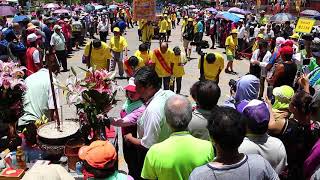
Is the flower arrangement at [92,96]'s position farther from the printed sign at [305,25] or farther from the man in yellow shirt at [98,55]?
the printed sign at [305,25]

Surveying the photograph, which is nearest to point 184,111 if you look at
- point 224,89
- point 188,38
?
point 224,89

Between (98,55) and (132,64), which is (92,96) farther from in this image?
(98,55)

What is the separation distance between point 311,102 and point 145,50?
6.42m

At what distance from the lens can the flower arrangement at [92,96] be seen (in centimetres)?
415

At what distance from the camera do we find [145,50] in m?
9.92

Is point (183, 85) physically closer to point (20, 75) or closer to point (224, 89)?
point (224, 89)

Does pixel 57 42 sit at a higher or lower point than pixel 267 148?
lower

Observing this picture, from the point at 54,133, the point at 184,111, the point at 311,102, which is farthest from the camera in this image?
the point at 54,133

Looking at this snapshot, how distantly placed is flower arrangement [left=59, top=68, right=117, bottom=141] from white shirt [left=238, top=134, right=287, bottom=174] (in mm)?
1622

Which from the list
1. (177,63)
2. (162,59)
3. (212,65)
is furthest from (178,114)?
(177,63)

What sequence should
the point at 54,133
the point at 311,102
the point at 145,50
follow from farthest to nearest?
the point at 145,50 < the point at 54,133 < the point at 311,102

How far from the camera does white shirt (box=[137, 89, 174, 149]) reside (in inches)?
151

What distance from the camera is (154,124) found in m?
3.84

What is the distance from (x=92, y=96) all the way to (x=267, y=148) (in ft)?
6.20
